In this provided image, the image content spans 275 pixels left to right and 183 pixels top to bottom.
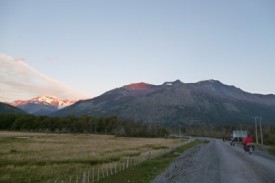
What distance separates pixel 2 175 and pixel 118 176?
1034cm

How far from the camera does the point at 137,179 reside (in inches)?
1222

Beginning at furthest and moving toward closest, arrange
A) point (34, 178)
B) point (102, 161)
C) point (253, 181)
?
point (102, 161), point (34, 178), point (253, 181)

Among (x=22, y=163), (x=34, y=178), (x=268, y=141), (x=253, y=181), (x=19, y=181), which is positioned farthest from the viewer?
(x=268, y=141)

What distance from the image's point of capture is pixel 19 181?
3081cm

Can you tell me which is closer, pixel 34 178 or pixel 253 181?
pixel 253 181

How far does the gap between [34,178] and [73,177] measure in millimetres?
3314

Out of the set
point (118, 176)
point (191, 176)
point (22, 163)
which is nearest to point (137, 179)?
point (118, 176)

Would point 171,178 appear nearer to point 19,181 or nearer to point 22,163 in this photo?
point 19,181

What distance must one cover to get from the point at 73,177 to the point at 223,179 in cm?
1323

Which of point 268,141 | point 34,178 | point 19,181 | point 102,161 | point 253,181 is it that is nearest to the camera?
point 253,181

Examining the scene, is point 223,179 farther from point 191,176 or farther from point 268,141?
point 268,141

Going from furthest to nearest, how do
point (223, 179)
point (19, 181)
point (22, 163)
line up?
point (22, 163) < point (19, 181) < point (223, 179)

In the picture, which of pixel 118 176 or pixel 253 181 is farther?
pixel 118 176

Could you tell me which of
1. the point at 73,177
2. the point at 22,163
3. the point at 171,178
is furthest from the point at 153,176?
the point at 22,163
